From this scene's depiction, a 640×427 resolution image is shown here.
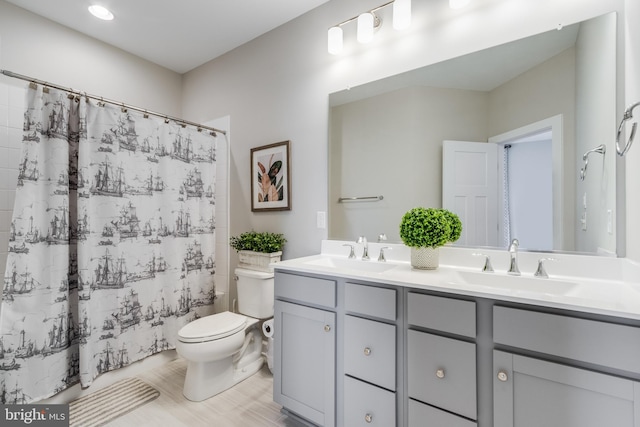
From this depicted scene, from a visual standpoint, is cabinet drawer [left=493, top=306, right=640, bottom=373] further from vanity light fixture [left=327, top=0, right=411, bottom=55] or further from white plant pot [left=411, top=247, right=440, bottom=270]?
vanity light fixture [left=327, top=0, right=411, bottom=55]

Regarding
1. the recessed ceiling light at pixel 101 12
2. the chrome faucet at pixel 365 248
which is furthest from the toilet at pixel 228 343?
the recessed ceiling light at pixel 101 12

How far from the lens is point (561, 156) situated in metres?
1.32

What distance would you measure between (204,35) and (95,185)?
151cm

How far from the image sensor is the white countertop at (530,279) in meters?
0.92

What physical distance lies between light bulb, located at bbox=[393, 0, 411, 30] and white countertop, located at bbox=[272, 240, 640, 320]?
129 centimetres

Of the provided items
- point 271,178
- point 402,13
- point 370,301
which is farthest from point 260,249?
point 402,13

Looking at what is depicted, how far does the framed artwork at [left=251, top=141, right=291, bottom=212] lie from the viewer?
2262 mm

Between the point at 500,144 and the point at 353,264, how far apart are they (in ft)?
3.38

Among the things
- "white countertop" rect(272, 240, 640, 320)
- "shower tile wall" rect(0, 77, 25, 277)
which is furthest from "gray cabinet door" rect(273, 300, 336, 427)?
"shower tile wall" rect(0, 77, 25, 277)

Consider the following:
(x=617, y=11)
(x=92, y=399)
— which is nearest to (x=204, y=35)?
(x=617, y=11)

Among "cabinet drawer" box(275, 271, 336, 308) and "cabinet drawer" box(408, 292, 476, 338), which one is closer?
"cabinet drawer" box(408, 292, 476, 338)

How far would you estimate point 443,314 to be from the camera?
1111 mm

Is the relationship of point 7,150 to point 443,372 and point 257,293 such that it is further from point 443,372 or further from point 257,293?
point 443,372

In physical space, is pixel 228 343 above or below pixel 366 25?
below
